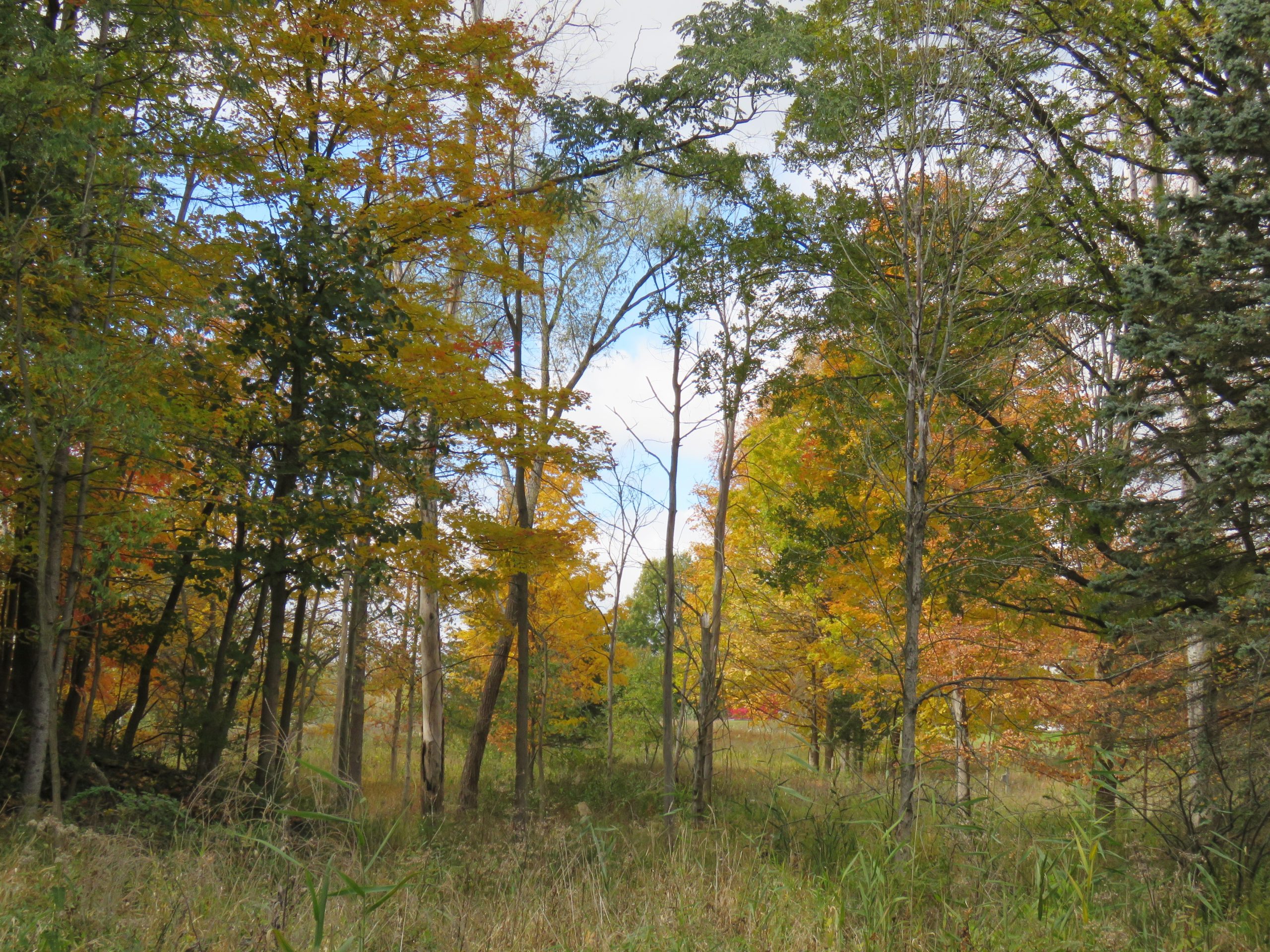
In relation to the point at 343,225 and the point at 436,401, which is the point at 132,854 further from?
the point at 343,225

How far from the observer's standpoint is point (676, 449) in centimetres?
970

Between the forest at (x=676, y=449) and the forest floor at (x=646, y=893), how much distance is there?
0.04 m

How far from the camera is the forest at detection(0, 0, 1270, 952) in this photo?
4.12 metres

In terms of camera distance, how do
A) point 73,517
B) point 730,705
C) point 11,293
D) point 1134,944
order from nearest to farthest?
point 1134,944
point 11,293
point 73,517
point 730,705

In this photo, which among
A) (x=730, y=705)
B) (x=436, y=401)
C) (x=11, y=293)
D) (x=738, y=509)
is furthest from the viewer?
(x=730, y=705)

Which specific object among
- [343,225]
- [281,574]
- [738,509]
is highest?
[343,225]

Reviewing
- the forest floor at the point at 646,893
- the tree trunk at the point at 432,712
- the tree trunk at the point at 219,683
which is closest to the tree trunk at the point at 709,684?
the forest floor at the point at 646,893

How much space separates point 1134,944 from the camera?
12.0 feet

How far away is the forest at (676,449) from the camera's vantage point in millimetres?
4121

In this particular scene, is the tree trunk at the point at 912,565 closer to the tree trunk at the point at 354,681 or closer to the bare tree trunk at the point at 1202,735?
the bare tree trunk at the point at 1202,735

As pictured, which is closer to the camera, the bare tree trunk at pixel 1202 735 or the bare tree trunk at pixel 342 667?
the bare tree trunk at pixel 1202 735

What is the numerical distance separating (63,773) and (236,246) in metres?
5.33

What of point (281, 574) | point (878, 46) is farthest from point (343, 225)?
point (878, 46)

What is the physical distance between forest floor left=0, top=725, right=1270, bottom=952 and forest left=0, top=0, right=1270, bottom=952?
43 millimetres
